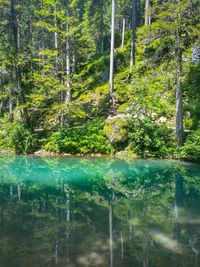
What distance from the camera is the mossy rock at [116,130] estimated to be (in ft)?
70.1

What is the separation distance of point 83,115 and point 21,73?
5.94 meters

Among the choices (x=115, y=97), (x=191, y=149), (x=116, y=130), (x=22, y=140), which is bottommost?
(x=22, y=140)

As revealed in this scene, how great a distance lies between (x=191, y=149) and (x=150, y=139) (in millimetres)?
2642

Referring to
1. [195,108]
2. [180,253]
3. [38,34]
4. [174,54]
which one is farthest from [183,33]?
[38,34]

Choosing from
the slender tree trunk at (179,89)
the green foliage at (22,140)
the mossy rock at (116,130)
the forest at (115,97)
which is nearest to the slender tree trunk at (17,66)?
the forest at (115,97)

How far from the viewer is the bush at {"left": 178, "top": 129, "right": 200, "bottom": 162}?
18469 mm

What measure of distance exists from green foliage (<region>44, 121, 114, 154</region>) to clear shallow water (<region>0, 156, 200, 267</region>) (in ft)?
11.8

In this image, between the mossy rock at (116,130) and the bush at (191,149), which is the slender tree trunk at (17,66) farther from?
the bush at (191,149)

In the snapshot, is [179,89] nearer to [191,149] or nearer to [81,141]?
[191,149]

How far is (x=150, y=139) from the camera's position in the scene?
20062 mm

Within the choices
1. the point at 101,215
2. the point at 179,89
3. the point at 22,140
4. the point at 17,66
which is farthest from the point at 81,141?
the point at 101,215

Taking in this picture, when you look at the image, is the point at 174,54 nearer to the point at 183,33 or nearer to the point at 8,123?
the point at 183,33

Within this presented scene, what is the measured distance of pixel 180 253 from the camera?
280 inches

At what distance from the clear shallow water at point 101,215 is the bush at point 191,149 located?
135 centimetres
